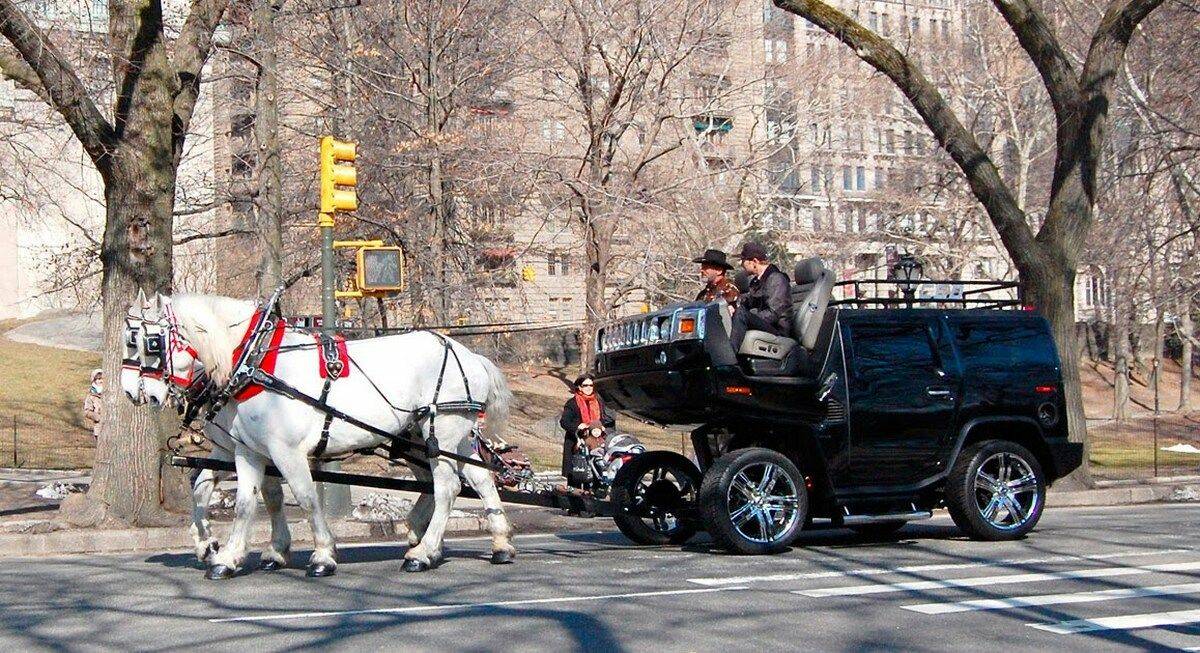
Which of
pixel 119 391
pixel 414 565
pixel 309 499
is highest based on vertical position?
pixel 119 391

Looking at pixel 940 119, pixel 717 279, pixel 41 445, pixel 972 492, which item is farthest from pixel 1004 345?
pixel 41 445

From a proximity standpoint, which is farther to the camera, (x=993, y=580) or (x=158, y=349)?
(x=158, y=349)

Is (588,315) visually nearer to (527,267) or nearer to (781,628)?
(527,267)

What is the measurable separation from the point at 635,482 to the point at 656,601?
3.56m

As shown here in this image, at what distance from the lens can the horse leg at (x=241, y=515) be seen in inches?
428

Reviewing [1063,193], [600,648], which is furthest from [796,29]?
[600,648]

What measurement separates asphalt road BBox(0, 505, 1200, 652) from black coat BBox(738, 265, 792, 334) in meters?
2.01

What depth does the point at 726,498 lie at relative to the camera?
1191 cm

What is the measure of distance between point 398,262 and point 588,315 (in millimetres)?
15674

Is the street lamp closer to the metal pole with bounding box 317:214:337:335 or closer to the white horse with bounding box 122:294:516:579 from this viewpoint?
the white horse with bounding box 122:294:516:579

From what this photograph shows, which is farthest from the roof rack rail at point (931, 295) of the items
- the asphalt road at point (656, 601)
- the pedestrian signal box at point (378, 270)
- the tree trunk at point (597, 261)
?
the tree trunk at point (597, 261)

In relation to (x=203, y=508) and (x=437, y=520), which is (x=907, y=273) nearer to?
(x=437, y=520)

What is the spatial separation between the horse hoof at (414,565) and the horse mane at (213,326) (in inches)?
79.1

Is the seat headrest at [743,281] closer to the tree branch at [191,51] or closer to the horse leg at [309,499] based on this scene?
the horse leg at [309,499]
